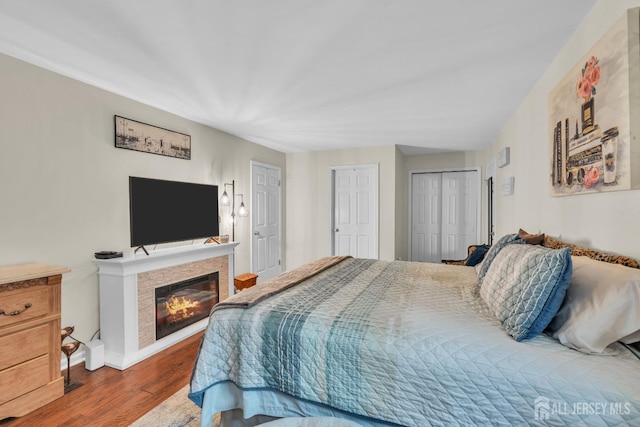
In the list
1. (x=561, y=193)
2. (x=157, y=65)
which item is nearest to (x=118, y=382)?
(x=157, y=65)

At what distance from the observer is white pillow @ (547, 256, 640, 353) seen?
1045 millimetres

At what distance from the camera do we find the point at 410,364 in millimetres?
1204

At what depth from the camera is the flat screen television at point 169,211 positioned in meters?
2.81

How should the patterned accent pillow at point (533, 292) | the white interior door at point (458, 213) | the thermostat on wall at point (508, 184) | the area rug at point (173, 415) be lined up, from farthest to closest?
the white interior door at point (458, 213)
the thermostat on wall at point (508, 184)
the area rug at point (173, 415)
the patterned accent pillow at point (533, 292)

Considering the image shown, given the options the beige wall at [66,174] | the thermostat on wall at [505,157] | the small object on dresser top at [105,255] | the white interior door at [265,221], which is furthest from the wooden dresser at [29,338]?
the thermostat on wall at [505,157]

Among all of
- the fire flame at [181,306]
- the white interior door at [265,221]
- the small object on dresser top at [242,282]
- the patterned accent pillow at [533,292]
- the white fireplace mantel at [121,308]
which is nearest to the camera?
the patterned accent pillow at [533,292]

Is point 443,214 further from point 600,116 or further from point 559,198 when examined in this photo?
point 600,116

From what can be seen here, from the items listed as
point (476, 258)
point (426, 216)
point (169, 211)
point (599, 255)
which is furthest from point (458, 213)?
point (169, 211)

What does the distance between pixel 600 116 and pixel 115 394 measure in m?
3.38

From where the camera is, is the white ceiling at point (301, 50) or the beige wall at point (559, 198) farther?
the white ceiling at point (301, 50)

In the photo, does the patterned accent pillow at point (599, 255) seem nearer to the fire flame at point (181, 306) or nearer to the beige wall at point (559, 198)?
the beige wall at point (559, 198)

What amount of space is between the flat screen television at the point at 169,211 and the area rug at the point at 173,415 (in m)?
1.48

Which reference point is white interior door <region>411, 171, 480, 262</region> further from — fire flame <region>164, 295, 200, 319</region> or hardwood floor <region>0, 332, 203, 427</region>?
hardwood floor <region>0, 332, 203, 427</region>

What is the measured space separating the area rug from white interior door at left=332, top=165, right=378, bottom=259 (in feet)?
12.0
